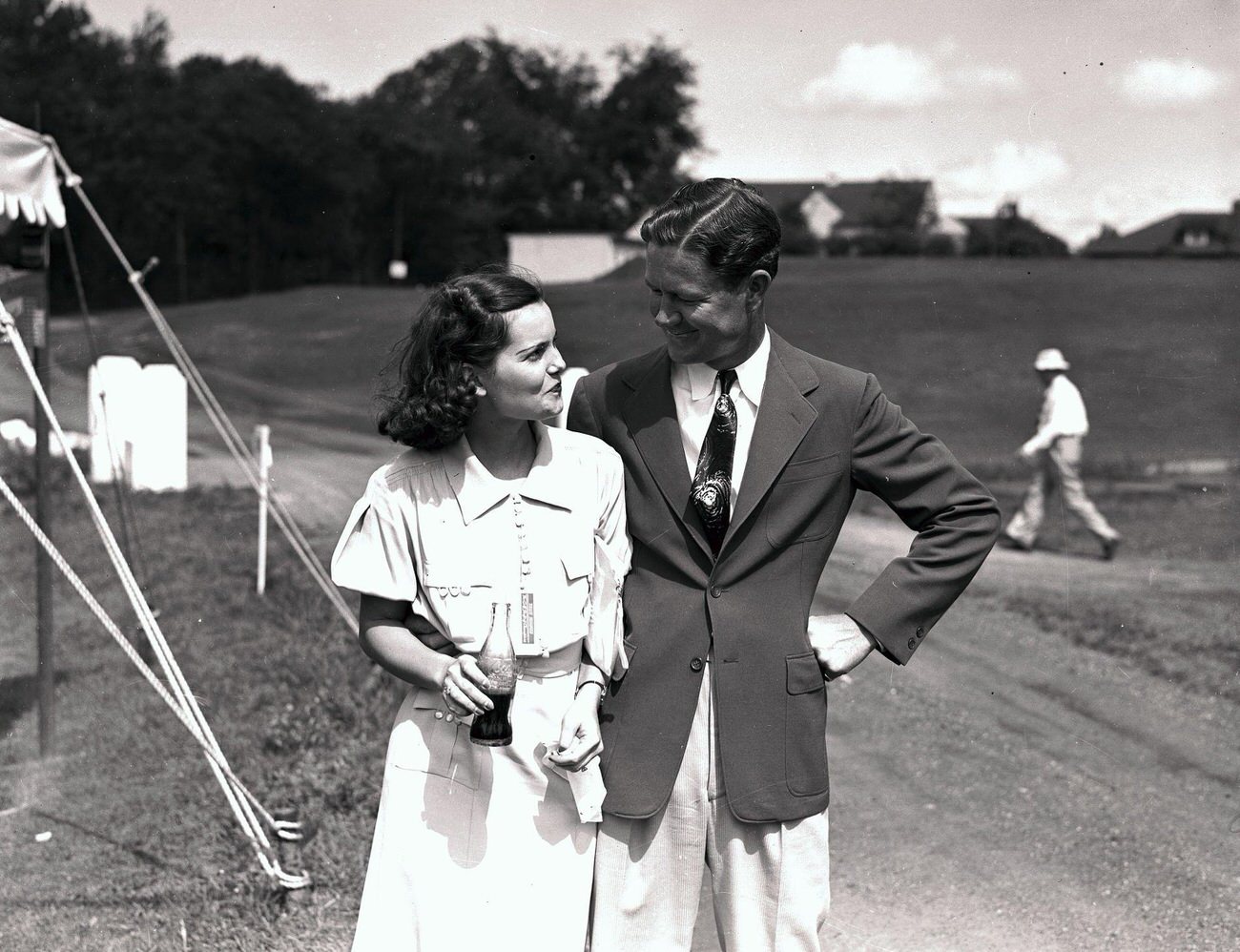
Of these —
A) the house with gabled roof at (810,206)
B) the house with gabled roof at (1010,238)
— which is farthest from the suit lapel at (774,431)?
the house with gabled roof at (810,206)

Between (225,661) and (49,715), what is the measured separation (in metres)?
Result: 1.28

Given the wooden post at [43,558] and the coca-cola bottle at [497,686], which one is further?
the wooden post at [43,558]

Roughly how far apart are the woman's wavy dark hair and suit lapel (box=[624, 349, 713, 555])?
0.27m

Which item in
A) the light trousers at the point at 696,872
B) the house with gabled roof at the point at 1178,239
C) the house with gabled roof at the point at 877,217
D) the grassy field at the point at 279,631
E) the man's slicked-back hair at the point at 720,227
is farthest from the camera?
the house with gabled roof at the point at 877,217

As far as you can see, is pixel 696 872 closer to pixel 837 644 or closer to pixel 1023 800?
pixel 837 644

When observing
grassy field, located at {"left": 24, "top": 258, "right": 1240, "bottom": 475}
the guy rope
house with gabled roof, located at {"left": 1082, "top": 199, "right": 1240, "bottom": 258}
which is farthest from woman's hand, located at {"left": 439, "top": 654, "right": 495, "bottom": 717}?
house with gabled roof, located at {"left": 1082, "top": 199, "right": 1240, "bottom": 258}

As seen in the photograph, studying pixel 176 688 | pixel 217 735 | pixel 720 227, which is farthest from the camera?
pixel 217 735

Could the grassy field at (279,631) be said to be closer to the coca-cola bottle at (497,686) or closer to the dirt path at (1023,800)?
the dirt path at (1023,800)

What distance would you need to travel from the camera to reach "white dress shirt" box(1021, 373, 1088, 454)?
10016 mm

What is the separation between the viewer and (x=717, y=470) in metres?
2.31

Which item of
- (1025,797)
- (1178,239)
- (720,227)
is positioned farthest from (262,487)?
(1178,239)

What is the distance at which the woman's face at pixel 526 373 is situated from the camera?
220cm

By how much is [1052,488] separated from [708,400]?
28.1ft

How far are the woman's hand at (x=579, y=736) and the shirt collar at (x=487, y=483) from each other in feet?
1.14
